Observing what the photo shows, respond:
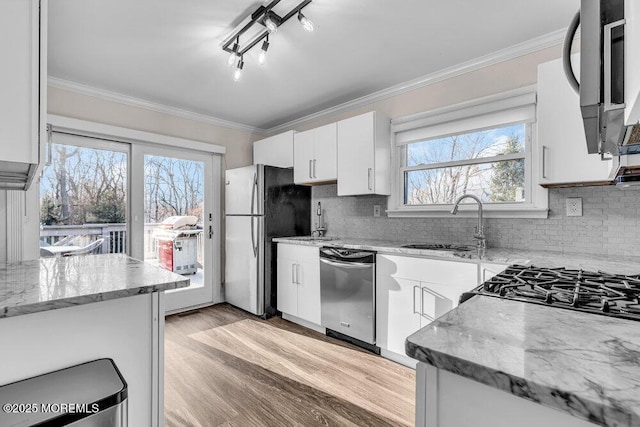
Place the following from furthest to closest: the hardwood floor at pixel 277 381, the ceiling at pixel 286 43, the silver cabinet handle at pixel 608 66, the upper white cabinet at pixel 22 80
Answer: the ceiling at pixel 286 43, the hardwood floor at pixel 277 381, the upper white cabinet at pixel 22 80, the silver cabinet handle at pixel 608 66

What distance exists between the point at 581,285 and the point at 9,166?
219cm

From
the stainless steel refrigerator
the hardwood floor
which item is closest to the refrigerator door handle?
the stainless steel refrigerator

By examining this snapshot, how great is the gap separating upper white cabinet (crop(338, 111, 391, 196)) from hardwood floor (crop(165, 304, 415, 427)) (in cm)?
147

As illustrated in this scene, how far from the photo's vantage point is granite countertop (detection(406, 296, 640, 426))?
0.46m

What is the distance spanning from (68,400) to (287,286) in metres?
2.49

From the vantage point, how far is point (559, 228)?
2260mm

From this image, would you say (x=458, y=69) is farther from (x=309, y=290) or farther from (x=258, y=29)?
(x=309, y=290)

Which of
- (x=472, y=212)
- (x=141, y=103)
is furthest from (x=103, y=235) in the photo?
(x=472, y=212)

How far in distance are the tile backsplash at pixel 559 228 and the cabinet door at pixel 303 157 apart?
840mm

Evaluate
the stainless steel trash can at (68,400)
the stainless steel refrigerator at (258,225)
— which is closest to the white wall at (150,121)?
the stainless steel refrigerator at (258,225)

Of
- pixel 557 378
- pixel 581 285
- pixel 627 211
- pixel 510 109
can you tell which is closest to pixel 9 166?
pixel 557 378

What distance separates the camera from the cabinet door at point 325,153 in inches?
130

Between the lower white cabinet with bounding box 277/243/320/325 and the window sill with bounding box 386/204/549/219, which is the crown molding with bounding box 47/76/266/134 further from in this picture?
the window sill with bounding box 386/204/549/219

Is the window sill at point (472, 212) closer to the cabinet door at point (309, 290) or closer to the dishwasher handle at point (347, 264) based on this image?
the dishwasher handle at point (347, 264)
